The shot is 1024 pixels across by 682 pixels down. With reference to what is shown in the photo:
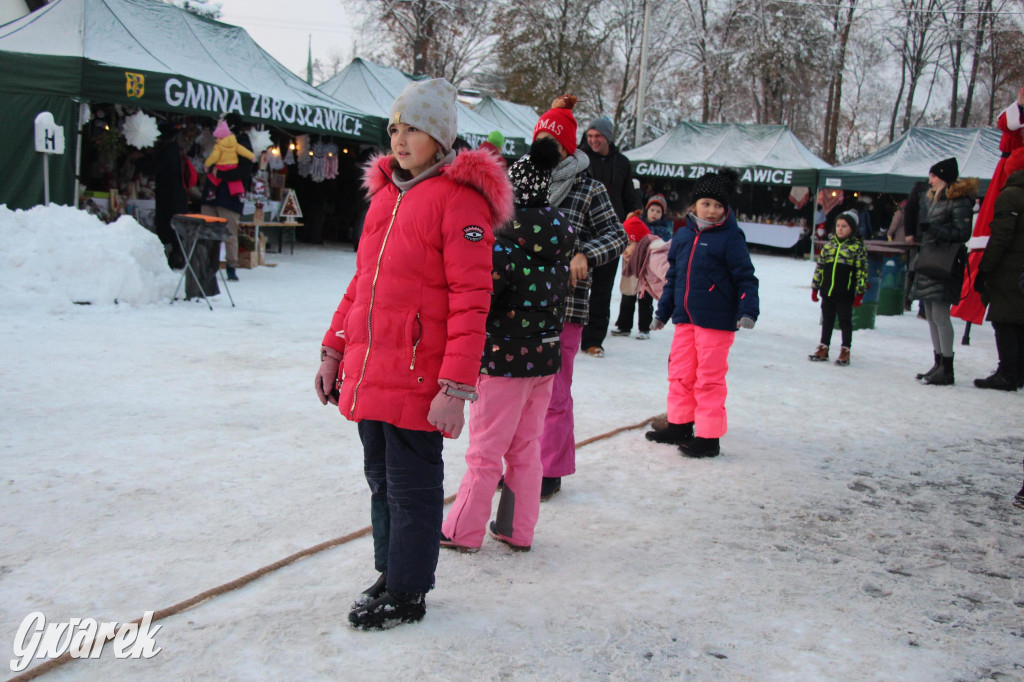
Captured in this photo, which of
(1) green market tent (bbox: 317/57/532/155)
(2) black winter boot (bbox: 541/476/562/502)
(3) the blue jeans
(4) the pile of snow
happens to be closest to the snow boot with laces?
(2) black winter boot (bbox: 541/476/562/502)

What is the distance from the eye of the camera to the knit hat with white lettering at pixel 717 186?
4805mm

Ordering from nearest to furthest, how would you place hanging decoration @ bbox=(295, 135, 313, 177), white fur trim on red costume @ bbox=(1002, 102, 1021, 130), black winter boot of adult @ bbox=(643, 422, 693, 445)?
black winter boot of adult @ bbox=(643, 422, 693, 445)
white fur trim on red costume @ bbox=(1002, 102, 1021, 130)
hanging decoration @ bbox=(295, 135, 313, 177)

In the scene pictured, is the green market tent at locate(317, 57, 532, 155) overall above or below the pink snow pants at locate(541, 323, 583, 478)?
above

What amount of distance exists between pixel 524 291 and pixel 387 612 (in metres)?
1.27

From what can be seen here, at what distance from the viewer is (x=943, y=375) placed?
7621 millimetres

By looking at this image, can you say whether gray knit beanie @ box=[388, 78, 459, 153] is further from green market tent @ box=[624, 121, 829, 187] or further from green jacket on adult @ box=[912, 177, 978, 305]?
green market tent @ box=[624, 121, 829, 187]

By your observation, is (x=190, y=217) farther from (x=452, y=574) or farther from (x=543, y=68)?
(x=543, y=68)

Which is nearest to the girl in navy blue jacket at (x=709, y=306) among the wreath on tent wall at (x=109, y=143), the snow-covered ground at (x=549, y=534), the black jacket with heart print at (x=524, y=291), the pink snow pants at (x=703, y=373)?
the pink snow pants at (x=703, y=373)

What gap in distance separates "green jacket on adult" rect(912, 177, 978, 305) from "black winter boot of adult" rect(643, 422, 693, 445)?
403cm

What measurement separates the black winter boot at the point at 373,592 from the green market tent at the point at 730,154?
23162 mm

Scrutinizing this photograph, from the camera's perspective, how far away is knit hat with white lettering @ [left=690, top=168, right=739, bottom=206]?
15.8 ft

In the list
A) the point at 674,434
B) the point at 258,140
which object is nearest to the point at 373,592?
the point at 674,434

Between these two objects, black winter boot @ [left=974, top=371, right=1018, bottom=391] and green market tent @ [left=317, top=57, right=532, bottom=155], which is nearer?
black winter boot @ [left=974, top=371, right=1018, bottom=391]

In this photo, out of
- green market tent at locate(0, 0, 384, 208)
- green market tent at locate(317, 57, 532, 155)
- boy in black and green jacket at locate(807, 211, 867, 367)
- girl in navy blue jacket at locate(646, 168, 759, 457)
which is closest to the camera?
girl in navy blue jacket at locate(646, 168, 759, 457)
